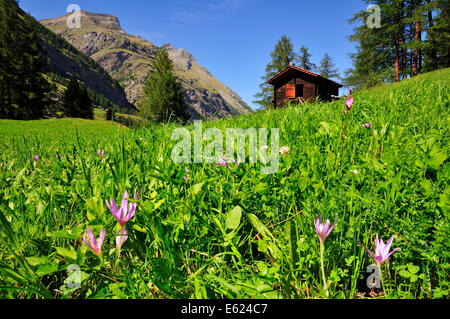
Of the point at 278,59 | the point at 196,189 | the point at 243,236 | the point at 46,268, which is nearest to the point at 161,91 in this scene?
the point at 278,59

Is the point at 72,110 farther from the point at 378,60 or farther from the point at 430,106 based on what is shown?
the point at 430,106

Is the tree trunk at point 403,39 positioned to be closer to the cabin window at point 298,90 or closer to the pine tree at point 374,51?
the pine tree at point 374,51

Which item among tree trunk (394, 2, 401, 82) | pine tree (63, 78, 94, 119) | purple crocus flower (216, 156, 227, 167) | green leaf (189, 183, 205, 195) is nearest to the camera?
green leaf (189, 183, 205, 195)

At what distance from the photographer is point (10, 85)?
47.8 metres

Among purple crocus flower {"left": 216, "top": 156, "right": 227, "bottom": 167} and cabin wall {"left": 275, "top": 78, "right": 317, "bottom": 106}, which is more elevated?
cabin wall {"left": 275, "top": 78, "right": 317, "bottom": 106}

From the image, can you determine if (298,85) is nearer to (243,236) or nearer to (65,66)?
(243,236)

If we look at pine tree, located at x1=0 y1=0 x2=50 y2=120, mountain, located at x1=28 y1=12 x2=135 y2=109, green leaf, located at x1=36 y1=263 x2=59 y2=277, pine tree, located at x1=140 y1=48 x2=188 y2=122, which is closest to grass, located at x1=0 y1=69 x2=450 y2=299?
green leaf, located at x1=36 y1=263 x2=59 y2=277

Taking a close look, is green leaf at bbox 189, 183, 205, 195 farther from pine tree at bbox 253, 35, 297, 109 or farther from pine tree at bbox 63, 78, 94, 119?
pine tree at bbox 63, 78, 94, 119

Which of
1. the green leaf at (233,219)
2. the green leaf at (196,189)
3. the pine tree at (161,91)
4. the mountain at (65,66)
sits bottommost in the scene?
the green leaf at (233,219)

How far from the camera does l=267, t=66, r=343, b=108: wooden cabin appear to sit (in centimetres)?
2728

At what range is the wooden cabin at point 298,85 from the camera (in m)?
27.3

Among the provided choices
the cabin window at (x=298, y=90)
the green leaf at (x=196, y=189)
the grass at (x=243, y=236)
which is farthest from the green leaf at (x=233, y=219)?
the cabin window at (x=298, y=90)

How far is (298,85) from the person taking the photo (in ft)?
92.8

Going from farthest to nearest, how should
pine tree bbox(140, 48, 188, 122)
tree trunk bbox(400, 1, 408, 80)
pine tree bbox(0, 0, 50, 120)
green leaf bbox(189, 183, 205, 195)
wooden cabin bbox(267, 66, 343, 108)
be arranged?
pine tree bbox(140, 48, 188, 122) < pine tree bbox(0, 0, 50, 120) < tree trunk bbox(400, 1, 408, 80) < wooden cabin bbox(267, 66, 343, 108) < green leaf bbox(189, 183, 205, 195)
